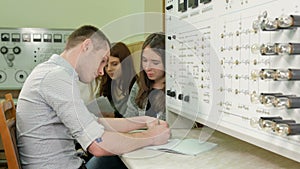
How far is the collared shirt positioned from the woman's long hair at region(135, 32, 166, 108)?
Answer: 55 cm

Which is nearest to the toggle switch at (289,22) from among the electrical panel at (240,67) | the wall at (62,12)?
→ the electrical panel at (240,67)

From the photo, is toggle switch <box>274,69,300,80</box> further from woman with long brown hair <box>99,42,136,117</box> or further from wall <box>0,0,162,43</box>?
wall <box>0,0,162,43</box>

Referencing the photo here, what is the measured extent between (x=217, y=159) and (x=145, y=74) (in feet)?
3.06

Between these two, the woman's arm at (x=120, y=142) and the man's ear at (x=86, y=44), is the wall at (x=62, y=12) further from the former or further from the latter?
the woman's arm at (x=120, y=142)

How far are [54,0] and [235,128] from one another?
310 cm

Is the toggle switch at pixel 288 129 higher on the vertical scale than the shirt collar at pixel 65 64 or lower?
lower

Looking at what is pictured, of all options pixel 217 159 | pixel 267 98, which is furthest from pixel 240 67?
pixel 217 159

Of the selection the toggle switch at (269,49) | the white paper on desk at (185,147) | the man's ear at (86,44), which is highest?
the man's ear at (86,44)

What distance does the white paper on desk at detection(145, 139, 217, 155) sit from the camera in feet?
4.90

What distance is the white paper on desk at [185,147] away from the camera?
58.8 inches

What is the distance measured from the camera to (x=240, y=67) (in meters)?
1.17

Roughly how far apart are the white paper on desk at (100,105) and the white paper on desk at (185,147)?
0.63 meters

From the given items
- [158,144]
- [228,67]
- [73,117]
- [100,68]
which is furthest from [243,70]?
[100,68]

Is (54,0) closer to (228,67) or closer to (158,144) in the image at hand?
(158,144)
